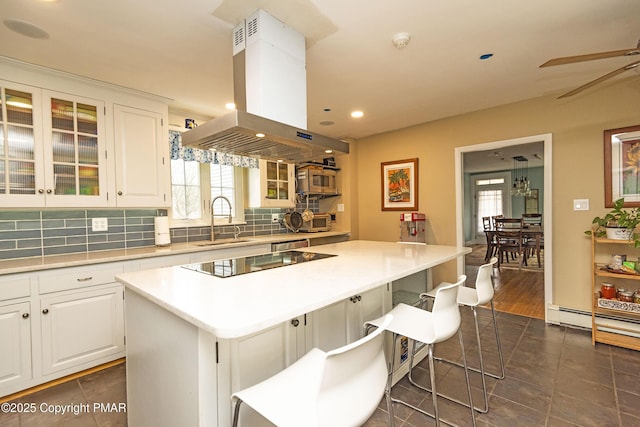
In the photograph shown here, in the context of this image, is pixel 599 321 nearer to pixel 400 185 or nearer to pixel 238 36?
pixel 400 185

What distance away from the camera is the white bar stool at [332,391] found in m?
0.80

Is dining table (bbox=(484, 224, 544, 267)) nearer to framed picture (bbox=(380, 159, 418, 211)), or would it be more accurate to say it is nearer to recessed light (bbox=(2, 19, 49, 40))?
framed picture (bbox=(380, 159, 418, 211))

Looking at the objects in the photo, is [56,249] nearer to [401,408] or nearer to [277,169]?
[277,169]

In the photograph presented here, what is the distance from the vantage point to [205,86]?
2.64 meters

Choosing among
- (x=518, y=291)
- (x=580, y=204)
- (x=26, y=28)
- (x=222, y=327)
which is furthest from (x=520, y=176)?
(x=26, y=28)

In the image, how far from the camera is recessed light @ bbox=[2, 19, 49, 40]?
5.55 feet

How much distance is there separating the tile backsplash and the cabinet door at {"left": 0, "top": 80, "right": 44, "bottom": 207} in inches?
11.0

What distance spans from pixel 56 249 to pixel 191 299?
87.0 inches

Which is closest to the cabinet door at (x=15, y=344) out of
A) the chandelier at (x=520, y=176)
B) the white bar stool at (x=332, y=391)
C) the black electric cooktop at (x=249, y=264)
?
the black electric cooktop at (x=249, y=264)

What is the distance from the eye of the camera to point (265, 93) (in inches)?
68.2

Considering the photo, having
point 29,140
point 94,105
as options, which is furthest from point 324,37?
point 29,140

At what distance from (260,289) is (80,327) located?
72.8 inches

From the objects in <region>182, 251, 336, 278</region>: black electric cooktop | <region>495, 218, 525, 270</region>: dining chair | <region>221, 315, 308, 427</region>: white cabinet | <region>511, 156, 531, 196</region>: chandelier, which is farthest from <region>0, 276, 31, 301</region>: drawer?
<region>511, 156, 531, 196</region>: chandelier

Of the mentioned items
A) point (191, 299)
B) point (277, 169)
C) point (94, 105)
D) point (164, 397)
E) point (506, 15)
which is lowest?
point (164, 397)
